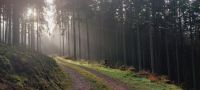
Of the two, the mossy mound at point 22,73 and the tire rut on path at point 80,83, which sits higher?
the mossy mound at point 22,73

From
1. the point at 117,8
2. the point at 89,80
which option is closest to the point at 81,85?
the point at 89,80

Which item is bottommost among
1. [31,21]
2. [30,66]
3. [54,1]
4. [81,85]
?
[81,85]

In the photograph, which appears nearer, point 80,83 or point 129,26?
point 80,83

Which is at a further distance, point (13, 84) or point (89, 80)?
point (89, 80)

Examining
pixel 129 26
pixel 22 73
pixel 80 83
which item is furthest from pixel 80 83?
pixel 129 26

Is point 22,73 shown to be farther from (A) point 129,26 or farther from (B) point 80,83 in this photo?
(A) point 129,26

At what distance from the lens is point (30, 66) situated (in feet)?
49.3

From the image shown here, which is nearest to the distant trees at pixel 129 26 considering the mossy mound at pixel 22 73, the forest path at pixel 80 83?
the forest path at pixel 80 83

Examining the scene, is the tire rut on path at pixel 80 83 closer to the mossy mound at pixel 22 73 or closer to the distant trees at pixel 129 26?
the mossy mound at pixel 22 73

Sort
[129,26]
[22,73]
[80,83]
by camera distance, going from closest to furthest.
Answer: [22,73]
[80,83]
[129,26]

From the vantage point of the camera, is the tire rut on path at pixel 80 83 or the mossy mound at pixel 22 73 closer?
the mossy mound at pixel 22 73

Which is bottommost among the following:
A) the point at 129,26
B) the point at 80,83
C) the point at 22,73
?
the point at 80,83

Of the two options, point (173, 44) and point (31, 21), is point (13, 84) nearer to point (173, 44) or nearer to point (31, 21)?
point (31, 21)

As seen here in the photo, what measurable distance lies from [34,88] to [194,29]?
46873mm
